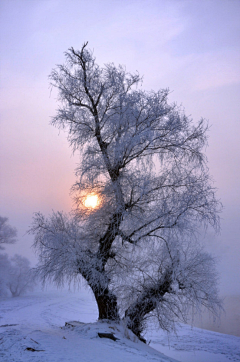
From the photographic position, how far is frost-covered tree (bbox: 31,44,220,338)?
24.6ft

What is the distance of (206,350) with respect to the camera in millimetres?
9961

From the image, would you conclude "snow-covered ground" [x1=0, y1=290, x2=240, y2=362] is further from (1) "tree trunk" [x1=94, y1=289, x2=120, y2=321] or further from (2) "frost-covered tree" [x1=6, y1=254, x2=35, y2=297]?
(2) "frost-covered tree" [x1=6, y1=254, x2=35, y2=297]

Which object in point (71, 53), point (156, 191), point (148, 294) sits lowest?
point (148, 294)

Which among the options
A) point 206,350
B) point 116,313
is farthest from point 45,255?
point 206,350

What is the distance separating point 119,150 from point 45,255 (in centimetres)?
379

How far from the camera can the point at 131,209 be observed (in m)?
7.71

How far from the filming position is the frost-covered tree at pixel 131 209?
295 inches

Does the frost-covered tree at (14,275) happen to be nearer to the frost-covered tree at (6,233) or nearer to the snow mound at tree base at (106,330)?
the frost-covered tree at (6,233)

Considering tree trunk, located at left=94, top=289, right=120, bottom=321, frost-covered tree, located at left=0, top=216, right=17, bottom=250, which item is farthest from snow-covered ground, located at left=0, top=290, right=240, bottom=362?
frost-covered tree, located at left=0, top=216, right=17, bottom=250

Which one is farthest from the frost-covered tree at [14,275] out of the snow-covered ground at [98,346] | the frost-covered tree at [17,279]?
the snow-covered ground at [98,346]

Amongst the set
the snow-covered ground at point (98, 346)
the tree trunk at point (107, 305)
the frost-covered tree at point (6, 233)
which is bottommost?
the snow-covered ground at point (98, 346)

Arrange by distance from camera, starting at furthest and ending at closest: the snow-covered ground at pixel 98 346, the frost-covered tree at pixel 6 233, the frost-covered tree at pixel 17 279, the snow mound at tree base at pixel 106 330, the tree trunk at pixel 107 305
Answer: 1. the frost-covered tree at pixel 17 279
2. the frost-covered tree at pixel 6 233
3. the tree trunk at pixel 107 305
4. the snow mound at tree base at pixel 106 330
5. the snow-covered ground at pixel 98 346

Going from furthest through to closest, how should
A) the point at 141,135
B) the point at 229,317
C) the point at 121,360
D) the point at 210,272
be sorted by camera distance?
the point at 229,317, the point at 210,272, the point at 141,135, the point at 121,360

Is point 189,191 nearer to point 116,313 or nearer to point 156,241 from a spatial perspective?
point 156,241
